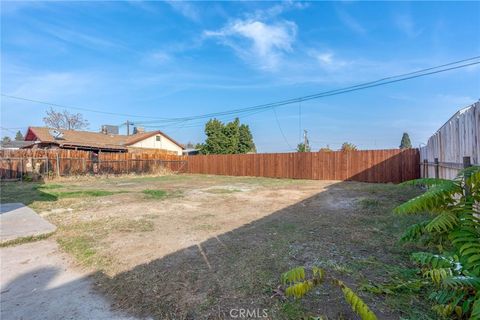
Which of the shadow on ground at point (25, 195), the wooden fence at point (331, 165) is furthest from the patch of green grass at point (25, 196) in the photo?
the wooden fence at point (331, 165)

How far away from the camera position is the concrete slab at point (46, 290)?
7.00 ft

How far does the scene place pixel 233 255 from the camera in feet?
10.6

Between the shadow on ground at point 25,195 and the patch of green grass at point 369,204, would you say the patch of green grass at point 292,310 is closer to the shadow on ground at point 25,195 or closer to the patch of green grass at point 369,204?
the patch of green grass at point 369,204

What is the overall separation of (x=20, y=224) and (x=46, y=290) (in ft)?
10.5

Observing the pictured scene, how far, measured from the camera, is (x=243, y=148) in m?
29.4

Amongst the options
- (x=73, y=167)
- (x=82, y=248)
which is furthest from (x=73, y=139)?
(x=82, y=248)

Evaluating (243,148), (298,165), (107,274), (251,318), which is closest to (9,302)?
(107,274)

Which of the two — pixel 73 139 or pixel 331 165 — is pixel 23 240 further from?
pixel 73 139

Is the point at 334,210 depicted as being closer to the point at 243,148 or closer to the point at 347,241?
the point at 347,241

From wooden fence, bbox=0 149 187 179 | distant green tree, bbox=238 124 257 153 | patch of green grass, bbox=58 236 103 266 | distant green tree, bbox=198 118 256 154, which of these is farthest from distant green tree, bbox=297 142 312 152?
patch of green grass, bbox=58 236 103 266

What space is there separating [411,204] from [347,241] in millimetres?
1779

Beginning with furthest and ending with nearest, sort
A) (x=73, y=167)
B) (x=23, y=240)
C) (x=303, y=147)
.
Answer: (x=303, y=147) → (x=73, y=167) → (x=23, y=240)

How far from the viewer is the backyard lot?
7.02ft

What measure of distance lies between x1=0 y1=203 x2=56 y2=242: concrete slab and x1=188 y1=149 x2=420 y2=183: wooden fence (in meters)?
12.0
